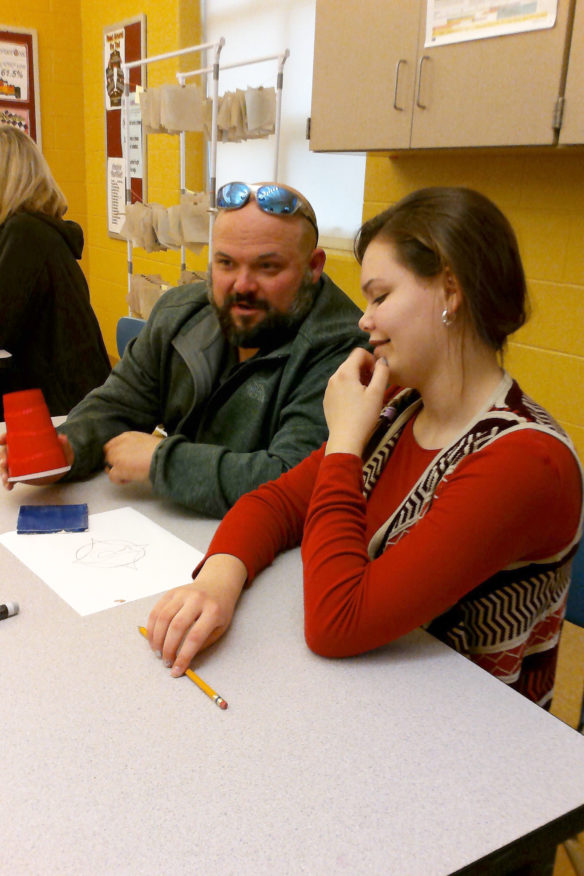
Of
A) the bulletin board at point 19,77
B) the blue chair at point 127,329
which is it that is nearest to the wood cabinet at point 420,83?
the blue chair at point 127,329

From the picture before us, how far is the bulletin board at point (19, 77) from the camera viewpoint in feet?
14.5

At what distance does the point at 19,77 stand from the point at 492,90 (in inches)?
149

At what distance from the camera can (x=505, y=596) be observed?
905mm

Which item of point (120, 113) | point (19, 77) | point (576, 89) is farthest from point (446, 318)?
point (19, 77)

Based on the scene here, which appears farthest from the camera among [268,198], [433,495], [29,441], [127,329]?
[127,329]

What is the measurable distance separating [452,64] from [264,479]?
1.22m

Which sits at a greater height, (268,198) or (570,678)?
(268,198)

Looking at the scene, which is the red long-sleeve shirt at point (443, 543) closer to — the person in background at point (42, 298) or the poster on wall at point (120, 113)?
the person in background at point (42, 298)

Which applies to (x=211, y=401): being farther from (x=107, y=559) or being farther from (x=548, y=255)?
(x=548, y=255)

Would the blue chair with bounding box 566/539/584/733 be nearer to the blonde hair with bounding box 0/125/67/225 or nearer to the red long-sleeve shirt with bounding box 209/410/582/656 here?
the red long-sleeve shirt with bounding box 209/410/582/656

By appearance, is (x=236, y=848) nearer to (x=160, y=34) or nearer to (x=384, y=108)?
(x=384, y=108)

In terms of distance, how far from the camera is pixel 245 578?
0.99m

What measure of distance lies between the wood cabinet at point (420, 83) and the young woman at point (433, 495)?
0.85 m

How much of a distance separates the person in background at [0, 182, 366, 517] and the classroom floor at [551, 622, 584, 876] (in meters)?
0.91
